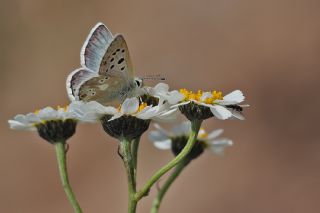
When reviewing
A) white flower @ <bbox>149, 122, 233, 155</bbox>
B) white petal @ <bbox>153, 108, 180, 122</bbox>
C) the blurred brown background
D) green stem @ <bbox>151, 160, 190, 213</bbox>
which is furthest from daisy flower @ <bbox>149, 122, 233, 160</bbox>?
the blurred brown background

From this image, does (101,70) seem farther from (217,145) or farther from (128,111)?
(217,145)

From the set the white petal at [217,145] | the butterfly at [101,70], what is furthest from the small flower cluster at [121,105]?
the white petal at [217,145]

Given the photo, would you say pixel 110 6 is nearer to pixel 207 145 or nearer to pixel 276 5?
pixel 276 5

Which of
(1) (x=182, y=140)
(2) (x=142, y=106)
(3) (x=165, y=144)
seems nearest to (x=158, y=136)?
(3) (x=165, y=144)

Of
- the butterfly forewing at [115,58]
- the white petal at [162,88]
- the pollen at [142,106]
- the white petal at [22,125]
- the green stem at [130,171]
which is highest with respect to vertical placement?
the butterfly forewing at [115,58]

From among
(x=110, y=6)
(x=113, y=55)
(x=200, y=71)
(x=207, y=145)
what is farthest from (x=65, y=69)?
(x=113, y=55)

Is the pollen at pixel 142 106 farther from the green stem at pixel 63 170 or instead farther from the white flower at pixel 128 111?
the green stem at pixel 63 170

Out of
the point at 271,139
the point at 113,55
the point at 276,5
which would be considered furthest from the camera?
the point at 276,5
